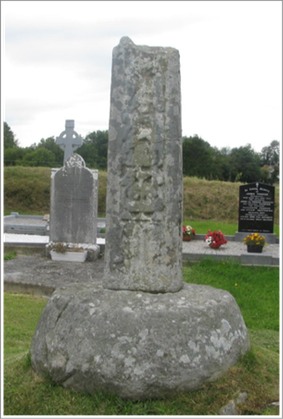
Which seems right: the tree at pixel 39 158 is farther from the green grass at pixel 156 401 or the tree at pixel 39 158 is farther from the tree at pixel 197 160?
the green grass at pixel 156 401

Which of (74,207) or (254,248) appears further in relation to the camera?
(74,207)

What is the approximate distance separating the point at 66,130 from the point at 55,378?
15352mm

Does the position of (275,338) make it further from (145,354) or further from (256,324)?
(145,354)

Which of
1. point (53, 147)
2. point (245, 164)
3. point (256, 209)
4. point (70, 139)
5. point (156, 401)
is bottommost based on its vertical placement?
point (156, 401)

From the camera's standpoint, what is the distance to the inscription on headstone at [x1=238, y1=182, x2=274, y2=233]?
16797 millimetres

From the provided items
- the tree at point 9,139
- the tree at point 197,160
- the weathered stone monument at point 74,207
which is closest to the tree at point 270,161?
the tree at point 197,160

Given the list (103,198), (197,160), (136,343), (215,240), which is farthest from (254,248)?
(197,160)

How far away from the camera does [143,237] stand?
440 cm

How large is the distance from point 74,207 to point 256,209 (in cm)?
601

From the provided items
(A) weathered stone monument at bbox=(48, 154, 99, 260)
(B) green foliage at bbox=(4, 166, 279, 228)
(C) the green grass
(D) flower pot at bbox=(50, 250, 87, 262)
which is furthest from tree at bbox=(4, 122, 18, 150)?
(C) the green grass

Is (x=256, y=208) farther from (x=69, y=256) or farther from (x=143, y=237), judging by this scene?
(x=143, y=237)

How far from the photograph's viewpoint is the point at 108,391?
3922 millimetres

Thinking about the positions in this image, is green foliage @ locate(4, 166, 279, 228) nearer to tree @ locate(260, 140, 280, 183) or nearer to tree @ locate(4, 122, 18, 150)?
tree @ locate(260, 140, 280, 183)

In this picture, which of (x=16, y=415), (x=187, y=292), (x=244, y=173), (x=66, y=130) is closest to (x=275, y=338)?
(x=187, y=292)
